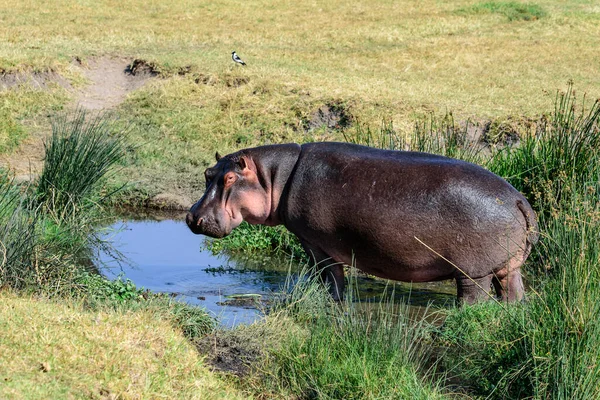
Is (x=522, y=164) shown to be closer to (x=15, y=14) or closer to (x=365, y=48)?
(x=365, y=48)

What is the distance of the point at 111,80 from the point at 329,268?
1053cm

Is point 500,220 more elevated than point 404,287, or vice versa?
point 500,220

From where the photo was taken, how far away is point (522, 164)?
8273 mm

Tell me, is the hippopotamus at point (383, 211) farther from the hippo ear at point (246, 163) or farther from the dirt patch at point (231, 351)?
the dirt patch at point (231, 351)

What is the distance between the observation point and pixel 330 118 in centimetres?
1333

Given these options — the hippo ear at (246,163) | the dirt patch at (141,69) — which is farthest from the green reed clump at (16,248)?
the dirt patch at (141,69)

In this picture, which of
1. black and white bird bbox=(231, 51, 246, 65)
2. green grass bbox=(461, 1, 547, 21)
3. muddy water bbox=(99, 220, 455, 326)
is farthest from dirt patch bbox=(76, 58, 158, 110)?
green grass bbox=(461, 1, 547, 21)

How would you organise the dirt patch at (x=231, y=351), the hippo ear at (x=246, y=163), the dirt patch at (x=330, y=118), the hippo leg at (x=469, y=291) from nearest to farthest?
the dirt patch at (x=231, y=351) < the hippo leg at (x=469, y=291) < the hippo ear at (x=246, y=163) < the dirt patch at (x=330, y=118)

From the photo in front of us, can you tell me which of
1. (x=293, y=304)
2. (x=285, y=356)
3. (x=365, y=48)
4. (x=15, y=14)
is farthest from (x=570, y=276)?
(x=15, y=14)

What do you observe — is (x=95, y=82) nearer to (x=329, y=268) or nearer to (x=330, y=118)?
(x=330, y=118)

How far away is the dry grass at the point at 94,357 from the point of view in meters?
4.29

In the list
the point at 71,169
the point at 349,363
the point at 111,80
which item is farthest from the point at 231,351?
the point at 111,80

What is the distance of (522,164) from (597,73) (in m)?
9.34

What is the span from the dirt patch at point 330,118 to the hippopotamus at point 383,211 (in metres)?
6.26
